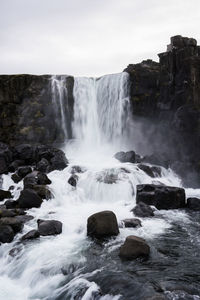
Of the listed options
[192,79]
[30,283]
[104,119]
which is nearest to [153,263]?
[30,283]

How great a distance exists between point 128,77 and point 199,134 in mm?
9964

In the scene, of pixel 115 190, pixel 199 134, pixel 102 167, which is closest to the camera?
pixel 115 190

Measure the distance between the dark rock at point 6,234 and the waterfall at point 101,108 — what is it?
1981 cm

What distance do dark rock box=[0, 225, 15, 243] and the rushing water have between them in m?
0.25

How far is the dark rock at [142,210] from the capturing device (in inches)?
642

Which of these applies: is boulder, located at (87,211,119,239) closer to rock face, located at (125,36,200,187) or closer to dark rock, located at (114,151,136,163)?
dark rock, located at (114,151,136,163)

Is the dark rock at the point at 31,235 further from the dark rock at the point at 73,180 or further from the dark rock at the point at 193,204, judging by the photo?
the dark rock at the point at 193,204

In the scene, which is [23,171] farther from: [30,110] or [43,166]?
[30,110]

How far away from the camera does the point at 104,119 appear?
32.8 metres

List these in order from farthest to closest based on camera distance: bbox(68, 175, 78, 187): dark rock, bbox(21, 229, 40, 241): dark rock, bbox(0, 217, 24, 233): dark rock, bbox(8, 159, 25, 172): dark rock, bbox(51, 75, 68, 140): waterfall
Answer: bbox(51, 75, 68, 140): waterfall < bbox(8, 159, 25, 172): dark rock < bbox(68, 175, 78, 187): dark rock < bbox(0, 217, 24, 233): dark rock < bbox(21, 229, 40, 241): dark rock

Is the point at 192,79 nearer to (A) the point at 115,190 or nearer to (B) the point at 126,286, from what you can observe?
(A) the point at 115,190

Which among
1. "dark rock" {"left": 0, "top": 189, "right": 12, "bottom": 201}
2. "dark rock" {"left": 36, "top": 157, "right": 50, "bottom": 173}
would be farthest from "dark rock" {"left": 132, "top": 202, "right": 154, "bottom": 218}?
"dark rock" {"left": 36, "top": 157, "right": 50, "bottom": 173}

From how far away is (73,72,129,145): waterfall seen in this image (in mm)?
32250

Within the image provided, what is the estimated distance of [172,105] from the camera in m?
29.4
